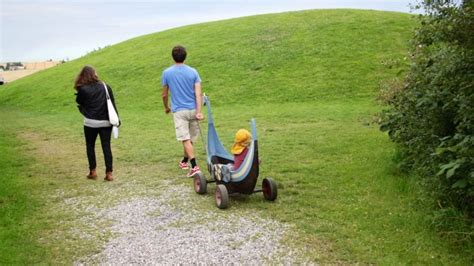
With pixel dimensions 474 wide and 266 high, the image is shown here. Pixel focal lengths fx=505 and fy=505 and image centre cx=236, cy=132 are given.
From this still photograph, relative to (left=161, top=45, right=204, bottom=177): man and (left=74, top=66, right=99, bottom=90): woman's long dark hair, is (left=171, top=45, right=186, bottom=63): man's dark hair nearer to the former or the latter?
(left=161, top=45, right=204, bottom=177): man

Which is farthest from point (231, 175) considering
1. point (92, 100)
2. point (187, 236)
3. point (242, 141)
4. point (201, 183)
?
point (92, 100)

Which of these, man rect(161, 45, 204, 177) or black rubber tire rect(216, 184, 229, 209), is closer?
black rubber tire rect(216, 184, 229, 209)

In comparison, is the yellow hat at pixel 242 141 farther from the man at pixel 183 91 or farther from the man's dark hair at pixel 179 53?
the man's dark hair at pixel 179 53

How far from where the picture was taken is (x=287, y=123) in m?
15.5

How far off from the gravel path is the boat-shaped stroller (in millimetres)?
301

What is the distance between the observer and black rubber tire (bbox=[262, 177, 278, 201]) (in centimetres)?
681

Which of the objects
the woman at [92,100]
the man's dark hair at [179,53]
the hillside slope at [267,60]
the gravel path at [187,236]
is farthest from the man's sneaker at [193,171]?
the hillside slope at [267,60]

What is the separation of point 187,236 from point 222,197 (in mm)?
928

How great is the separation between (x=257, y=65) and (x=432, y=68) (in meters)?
19.9

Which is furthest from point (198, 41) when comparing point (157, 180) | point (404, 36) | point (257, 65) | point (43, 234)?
point (43, 234)

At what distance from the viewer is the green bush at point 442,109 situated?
5301 mm

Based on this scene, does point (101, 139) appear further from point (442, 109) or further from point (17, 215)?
point (442, 109)

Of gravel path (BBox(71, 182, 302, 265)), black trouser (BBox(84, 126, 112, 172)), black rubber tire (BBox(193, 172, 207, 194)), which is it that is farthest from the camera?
black trouser (BBox(84, 126, 112, 172))

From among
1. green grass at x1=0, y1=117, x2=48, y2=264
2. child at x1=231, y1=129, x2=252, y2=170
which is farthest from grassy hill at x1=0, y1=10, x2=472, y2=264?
child at x1=231, y1=129, x2=252, y2=170
